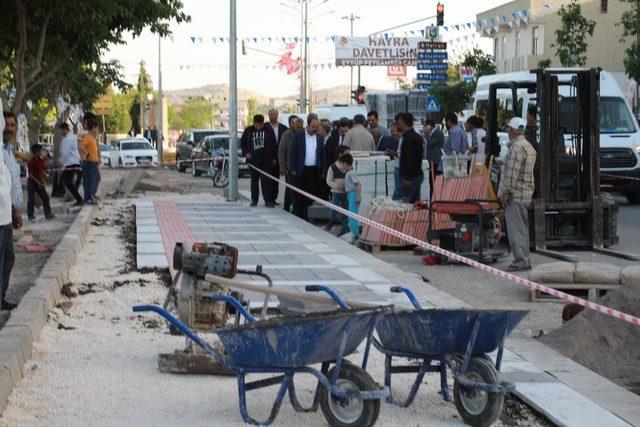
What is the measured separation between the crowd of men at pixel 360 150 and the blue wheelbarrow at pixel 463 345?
25.4ft

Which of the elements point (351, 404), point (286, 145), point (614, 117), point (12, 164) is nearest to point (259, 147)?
point (286, 145)

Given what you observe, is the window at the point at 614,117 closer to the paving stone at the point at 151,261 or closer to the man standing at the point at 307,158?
the man standing at the point at 307,158

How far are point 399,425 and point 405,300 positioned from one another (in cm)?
426

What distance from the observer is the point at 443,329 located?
23.0ft

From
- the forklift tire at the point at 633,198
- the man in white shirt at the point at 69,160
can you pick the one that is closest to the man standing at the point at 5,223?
the man in white shirt at the point at 69,160

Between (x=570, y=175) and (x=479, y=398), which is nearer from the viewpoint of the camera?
(x=479, y=398)

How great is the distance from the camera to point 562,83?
1877 centimetres

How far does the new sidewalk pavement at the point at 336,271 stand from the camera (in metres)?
7.71

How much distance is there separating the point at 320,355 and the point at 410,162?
38.1 ft

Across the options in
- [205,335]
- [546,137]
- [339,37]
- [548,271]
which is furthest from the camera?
[339,37]

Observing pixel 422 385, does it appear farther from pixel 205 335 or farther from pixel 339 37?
pixel 339 37

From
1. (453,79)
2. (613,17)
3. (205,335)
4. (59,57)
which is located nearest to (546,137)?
(205,335)

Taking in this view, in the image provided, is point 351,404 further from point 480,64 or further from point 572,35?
point 480,64

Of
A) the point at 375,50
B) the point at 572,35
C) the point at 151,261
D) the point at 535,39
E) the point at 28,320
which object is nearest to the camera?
the point at 28,320
